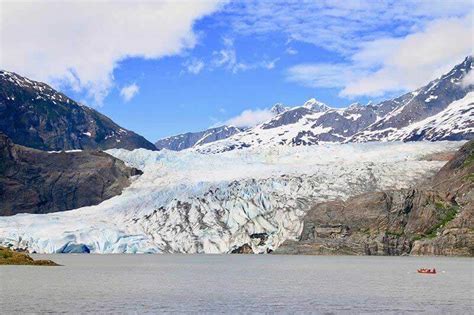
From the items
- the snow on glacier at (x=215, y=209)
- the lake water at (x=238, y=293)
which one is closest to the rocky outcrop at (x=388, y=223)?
the snow on glacier at (x=215, y=209)

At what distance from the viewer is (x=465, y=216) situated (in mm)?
135375

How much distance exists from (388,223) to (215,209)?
38049mm

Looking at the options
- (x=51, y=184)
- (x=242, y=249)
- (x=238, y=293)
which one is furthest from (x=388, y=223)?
(x=51, y=184)

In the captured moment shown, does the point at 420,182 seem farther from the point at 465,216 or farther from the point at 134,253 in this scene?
the point at 134,253

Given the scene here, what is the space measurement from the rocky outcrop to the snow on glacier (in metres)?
7.99

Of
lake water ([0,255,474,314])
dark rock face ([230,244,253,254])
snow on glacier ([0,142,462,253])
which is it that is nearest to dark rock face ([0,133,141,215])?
snow on glacier ([0,142,462,253])

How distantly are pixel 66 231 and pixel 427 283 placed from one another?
91.5 meters

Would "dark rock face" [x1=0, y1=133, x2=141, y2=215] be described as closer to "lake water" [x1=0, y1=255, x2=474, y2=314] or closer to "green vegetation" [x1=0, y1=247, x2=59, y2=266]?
"green vegetation" [x1=0, y1=247, x2=59, y2=266]

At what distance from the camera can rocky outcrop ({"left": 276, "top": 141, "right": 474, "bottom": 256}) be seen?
13875 cm

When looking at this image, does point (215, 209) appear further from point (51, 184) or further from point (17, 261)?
point (17, 261)

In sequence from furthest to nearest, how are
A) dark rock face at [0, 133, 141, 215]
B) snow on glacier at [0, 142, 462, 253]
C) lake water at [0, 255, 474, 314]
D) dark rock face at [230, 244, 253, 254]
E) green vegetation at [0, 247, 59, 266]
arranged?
dark rock face at [0, 133, 141, 215]
dark rock face at [230, 244, 253, 254]
snow on glacier at [0, 142, 462, 253]
green vegetation at [0, 247, 59, 266]
lake water at [0, 255, 474, 314]

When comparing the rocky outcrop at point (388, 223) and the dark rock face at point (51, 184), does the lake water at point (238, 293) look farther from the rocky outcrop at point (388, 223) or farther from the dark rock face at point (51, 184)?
the dark rock face at point (51, 184)

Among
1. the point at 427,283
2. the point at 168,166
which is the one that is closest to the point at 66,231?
the point at 168,166

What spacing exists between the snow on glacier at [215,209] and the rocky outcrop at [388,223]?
7986 millimetres
